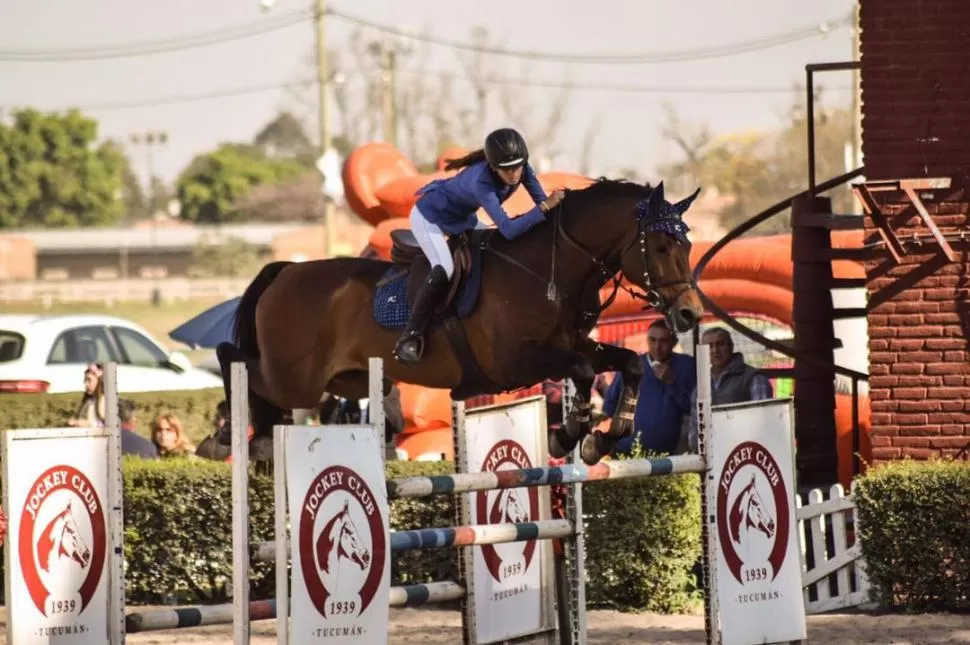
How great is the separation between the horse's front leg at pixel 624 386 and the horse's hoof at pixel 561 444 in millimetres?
69

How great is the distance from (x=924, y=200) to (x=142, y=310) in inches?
1607

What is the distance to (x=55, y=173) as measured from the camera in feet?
253

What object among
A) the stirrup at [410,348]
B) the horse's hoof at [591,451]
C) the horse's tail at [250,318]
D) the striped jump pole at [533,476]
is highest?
the horse's tail at [250,318]

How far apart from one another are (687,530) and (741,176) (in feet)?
144

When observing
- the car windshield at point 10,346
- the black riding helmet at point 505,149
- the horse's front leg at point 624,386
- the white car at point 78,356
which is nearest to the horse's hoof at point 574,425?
the horse's front leg at point 624,386

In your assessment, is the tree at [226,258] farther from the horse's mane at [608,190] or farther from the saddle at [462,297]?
the horse's mane at [608,190]

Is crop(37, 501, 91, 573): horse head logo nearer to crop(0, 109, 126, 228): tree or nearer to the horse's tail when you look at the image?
the horse's tail

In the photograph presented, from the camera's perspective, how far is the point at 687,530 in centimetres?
981

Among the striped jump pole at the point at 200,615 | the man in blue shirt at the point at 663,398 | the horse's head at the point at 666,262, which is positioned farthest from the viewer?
the man in blue shirt at the point at 663,398

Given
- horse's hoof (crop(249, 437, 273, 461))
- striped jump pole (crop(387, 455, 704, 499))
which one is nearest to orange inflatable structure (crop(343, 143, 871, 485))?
horse's hoof (crop(249, 437, 273, 461))

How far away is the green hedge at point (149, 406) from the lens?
570 inches

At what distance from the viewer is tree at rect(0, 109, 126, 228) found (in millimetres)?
75250

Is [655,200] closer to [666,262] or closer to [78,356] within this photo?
[666,262]

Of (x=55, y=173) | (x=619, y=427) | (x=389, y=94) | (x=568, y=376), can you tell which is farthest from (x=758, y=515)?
(x=55, y=173)
